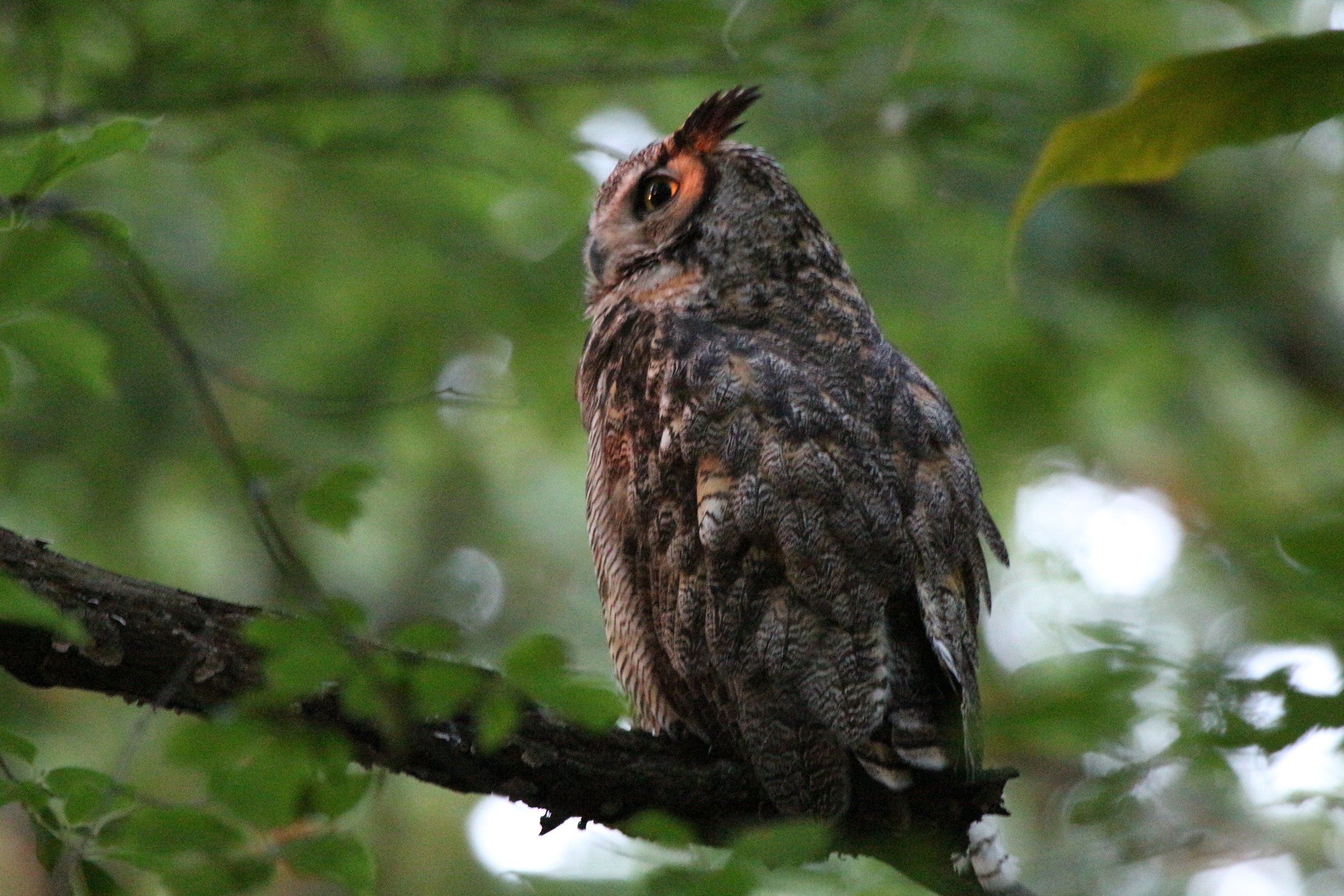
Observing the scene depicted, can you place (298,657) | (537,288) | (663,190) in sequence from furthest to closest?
(537,288), (663,190), (298,657)

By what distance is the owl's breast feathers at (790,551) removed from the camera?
2.14 m

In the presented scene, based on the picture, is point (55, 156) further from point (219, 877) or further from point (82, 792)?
point (219, 877)

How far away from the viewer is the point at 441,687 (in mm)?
1328

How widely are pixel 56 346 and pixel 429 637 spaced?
938mm

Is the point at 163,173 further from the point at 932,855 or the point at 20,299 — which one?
the point at 932,855

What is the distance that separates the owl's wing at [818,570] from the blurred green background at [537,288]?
1.12 feet

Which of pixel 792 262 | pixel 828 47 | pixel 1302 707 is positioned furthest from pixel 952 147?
pixel 1302 707

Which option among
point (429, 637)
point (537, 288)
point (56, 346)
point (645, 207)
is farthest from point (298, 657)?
point (537, 288)

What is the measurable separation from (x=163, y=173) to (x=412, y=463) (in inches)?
59.1

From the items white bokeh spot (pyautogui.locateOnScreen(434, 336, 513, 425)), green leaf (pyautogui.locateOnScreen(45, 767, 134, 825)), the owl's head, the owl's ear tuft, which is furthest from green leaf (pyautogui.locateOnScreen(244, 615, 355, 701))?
white bokeh spot (pyautogui.locateOnScreen(434, 336, 513, 425))

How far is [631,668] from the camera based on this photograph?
247 centimetres

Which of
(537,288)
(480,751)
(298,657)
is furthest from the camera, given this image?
(537,288)

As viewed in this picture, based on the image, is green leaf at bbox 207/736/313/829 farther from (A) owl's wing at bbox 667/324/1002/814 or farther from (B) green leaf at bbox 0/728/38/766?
Answer: (A) owl's wing at bbox 667/324/1002/814

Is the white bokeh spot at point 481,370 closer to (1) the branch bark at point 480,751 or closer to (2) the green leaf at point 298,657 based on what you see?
(1) the branch bark at point 480,751
